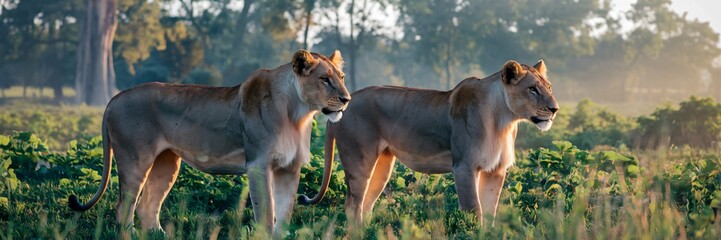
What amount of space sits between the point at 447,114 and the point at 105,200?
11.2 ft


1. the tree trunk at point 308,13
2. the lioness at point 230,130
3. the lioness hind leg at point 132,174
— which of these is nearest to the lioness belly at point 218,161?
the lioness at point 230,130

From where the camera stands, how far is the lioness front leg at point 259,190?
6.37m

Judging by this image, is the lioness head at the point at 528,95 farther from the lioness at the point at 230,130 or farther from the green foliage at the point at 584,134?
the green foliage at the point at 584,134

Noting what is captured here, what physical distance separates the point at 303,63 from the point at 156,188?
5.89ft

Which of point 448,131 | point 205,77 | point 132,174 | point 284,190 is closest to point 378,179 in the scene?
point 448,131

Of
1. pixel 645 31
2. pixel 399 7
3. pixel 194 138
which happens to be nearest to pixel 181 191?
pixel 194 138

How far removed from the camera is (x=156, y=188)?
7367 mm

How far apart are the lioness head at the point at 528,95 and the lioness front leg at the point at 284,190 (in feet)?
5.56

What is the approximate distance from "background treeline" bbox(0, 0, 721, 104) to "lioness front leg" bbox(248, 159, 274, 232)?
39.4 m

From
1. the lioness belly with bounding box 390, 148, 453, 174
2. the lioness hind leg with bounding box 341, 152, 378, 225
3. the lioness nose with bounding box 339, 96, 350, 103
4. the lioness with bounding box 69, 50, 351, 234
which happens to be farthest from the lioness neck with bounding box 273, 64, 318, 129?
the lioness belly with bounding box 390, 148, 453, 174

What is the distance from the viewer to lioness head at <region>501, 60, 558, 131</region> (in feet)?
22.4

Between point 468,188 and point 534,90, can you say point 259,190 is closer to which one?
point 468,188

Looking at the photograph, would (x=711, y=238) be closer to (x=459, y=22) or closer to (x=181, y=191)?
(x=181, y=191)

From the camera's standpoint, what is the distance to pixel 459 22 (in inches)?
2511
